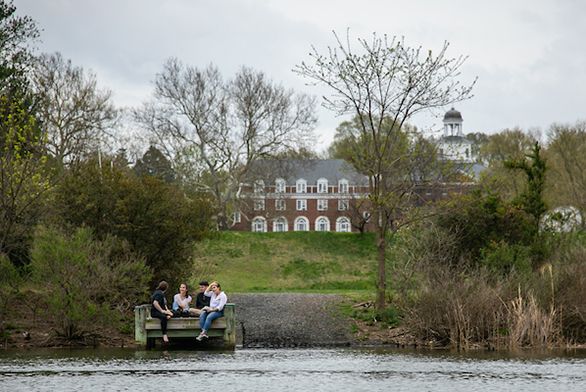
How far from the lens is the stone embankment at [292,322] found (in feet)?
124

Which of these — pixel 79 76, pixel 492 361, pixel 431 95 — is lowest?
pixel 492 361

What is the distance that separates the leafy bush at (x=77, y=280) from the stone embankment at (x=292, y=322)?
4.54 m

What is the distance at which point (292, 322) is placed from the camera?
3938cm

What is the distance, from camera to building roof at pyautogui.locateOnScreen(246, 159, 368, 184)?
280 ft

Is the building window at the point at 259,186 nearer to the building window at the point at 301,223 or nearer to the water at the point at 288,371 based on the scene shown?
the building window at the point at 301,223

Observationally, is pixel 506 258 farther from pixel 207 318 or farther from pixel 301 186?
pixel 301 186

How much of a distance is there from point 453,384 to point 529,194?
74.2ft

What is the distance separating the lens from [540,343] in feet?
110

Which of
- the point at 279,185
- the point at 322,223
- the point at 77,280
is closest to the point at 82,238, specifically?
the point at 77,280

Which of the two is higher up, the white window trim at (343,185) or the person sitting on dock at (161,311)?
the white window trim at (343,185)

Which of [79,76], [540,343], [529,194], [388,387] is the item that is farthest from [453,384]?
[79,76]

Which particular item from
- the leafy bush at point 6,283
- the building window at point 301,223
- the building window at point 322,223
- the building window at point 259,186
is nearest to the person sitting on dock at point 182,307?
the leafy bush at point 6,283

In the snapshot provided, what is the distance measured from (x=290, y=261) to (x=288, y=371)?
39.4m

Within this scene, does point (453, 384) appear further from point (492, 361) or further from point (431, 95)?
point (431, 95)
